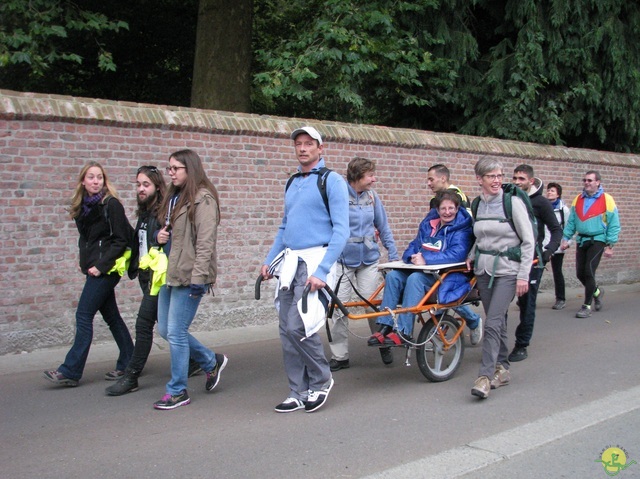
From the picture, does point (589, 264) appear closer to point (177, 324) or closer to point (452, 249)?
point (452, 249)

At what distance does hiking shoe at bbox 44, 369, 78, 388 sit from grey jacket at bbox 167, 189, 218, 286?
1.42 metres

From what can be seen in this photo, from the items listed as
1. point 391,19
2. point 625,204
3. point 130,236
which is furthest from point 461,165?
point 130,236

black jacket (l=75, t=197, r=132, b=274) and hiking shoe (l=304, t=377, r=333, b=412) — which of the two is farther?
black jacket (l=75, t=197, r=132, b=274)

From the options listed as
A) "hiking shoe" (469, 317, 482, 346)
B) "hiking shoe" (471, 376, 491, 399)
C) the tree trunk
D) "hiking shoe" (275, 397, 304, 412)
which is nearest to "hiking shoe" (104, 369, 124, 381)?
"hiking shoe" (275, 397, 304, 412)

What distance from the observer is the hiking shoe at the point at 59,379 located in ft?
19.7

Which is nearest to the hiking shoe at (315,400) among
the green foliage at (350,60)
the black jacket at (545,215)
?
the black jacket at (545,215)

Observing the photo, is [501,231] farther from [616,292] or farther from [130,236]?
→ [616,292]

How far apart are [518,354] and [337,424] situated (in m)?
2.79

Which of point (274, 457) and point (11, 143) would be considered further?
point (11, 143)

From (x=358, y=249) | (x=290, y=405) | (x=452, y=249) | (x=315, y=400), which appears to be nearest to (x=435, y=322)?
(x=452, y=249)

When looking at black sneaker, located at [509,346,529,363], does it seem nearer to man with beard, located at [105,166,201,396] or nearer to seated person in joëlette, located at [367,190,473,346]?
seated person in joëlette, located at [367,190,473,346]

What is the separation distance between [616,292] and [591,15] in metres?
5.52

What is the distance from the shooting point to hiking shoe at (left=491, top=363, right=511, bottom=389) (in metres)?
6.07

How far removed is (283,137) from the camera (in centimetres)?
922
